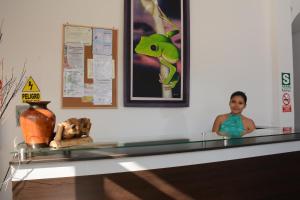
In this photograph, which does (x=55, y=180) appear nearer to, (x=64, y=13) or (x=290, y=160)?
(x=290, y=160)

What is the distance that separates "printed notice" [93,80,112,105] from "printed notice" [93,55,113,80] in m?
0.05

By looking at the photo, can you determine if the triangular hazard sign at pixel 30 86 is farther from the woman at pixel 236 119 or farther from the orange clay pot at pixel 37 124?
the woman at pixel 236 119

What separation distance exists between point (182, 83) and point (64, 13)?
1353mm

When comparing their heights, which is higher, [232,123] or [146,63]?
[146,63]

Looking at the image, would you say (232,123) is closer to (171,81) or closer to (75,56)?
(171,81)

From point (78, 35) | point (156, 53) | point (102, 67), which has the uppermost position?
point (78, 35)

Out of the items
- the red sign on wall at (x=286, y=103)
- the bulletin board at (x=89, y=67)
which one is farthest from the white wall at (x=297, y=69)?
the bulletin board at (x=89, y=67)

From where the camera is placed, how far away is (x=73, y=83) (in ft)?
8.32

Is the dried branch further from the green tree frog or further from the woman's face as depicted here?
the woman's face

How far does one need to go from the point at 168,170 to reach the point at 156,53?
1654 mm

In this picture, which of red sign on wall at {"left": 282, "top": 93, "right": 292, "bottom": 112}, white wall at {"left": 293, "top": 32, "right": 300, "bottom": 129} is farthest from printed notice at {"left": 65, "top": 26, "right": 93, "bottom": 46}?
white wall at {"left": 293, "top": 32, "right": 300, "bottom": 129}

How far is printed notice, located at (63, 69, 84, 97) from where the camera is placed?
8.25ft

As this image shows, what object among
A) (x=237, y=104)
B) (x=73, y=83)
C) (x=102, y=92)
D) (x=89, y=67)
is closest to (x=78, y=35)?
(x=89, y=67)

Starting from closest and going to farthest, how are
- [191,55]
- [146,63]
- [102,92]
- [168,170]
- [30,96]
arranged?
[168,170]
[30,96]
[102,92]
[146,63]
[191,55]
